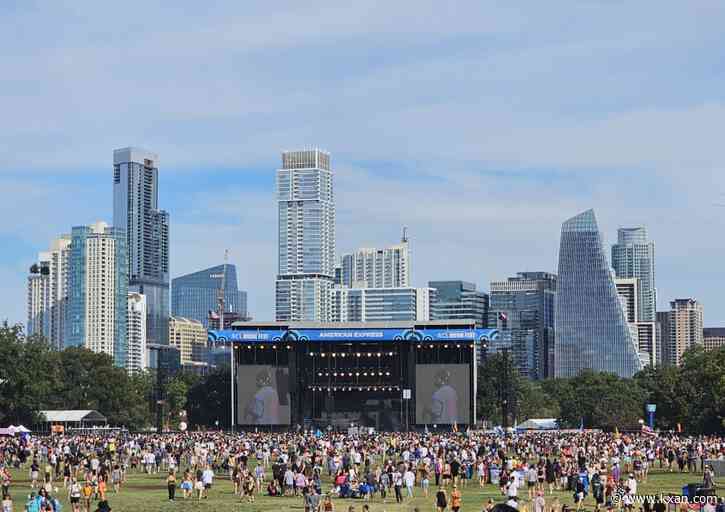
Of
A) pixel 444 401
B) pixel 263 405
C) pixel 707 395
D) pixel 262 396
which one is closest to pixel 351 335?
pixel 262 396

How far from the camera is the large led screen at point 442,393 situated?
329 ft

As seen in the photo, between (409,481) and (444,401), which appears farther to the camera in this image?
(444,401)

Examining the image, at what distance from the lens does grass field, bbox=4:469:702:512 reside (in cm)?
4247

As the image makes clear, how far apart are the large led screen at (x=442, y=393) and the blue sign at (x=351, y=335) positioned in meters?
2.29

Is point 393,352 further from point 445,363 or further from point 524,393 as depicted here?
point 524,393

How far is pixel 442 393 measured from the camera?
101 meters

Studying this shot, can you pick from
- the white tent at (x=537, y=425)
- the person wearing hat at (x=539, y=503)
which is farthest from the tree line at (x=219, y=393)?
the person wearing hat at (x=539, y=503)

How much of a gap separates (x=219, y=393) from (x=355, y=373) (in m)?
28.5

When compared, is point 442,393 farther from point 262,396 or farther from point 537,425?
point 537,425

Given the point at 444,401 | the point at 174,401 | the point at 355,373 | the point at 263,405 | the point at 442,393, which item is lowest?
the point at 174,401

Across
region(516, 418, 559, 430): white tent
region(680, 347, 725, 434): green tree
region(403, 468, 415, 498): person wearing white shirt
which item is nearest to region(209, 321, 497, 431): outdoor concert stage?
region(516, 418, 559, 430): white tent

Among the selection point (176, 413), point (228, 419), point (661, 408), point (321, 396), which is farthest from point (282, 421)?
point (176, 413)

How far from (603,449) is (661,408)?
65083 millimetres

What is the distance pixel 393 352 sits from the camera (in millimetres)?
105375
